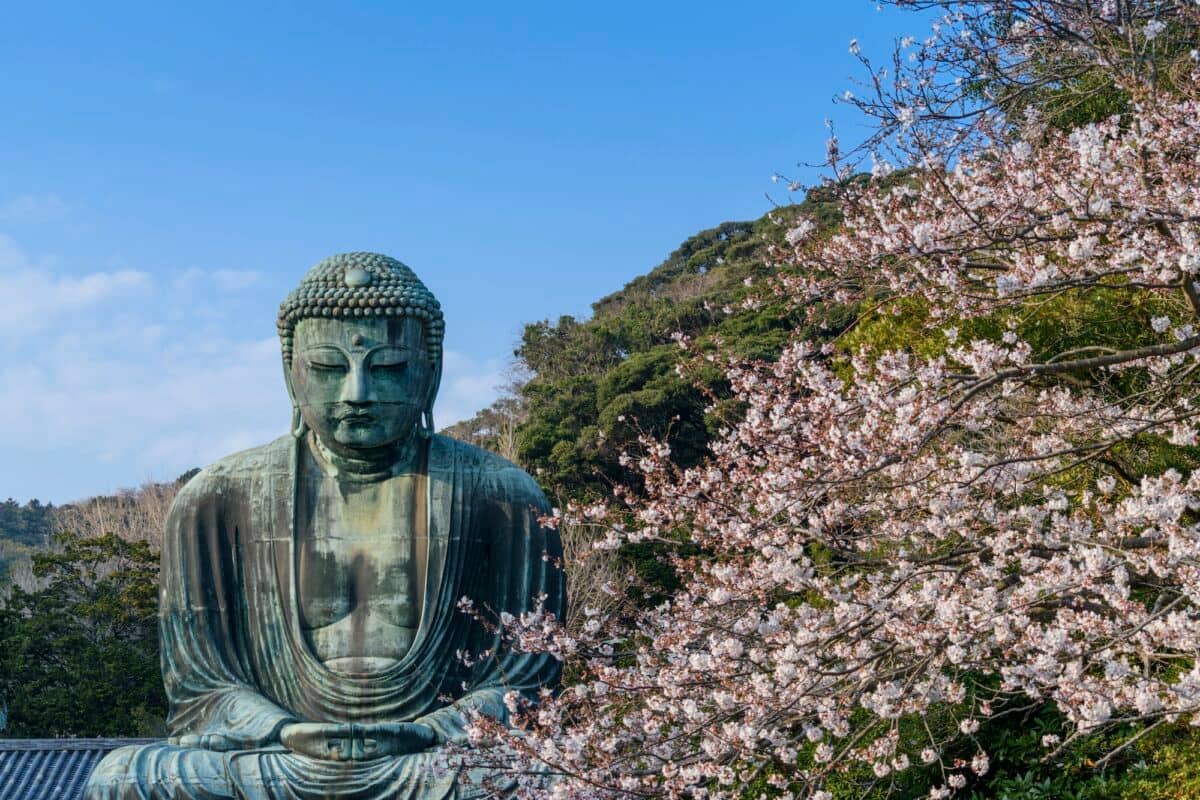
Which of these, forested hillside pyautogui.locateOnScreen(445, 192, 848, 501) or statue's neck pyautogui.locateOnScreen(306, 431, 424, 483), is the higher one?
forested hillside pyautogui.locateOnScreen(445, 192, 848, 501)

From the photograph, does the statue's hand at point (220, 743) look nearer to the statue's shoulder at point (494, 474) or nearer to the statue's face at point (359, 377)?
the statue's face at point (359, 377)

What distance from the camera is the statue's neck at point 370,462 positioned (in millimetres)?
7652

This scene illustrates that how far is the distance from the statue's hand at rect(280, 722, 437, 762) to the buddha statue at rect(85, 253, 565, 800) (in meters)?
0.11

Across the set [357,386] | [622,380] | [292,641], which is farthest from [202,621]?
[622,380]

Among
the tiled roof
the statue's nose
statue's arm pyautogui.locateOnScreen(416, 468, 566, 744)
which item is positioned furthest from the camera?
the tiled roof

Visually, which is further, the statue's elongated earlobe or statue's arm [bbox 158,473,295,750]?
the statue's elongated earlobe

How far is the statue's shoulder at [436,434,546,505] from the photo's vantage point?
777 cm

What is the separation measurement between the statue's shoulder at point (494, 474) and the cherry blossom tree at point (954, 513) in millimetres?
648

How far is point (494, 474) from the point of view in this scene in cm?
781

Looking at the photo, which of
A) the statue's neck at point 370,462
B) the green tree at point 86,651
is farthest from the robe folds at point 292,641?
the green tree at point 86,651

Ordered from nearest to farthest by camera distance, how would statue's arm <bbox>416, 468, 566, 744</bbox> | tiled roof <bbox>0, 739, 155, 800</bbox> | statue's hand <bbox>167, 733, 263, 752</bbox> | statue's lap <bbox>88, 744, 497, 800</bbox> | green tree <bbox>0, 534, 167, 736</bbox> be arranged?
statue's lap <bbox>88, 744, 497, 800</bbox>
statue's hand <bbox>167, 733, 263, 752</bbox>
statue's arm <bbox>416, 468, 566, 744</bbox>
tiled roof <bbox>0, 739, 155, 800</bbox>
green tree <bbox>0, 534, 167, 736</bbox>

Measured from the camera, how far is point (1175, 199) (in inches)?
272

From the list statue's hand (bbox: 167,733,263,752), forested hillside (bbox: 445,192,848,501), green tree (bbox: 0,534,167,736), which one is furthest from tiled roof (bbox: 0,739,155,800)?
statue's hand (bbox: 167,733,263,752)

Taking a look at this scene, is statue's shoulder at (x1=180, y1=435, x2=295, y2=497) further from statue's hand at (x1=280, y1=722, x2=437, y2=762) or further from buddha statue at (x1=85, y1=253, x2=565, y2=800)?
statue's hand at (x1=280, y1=722, x2=437, y2=762)
